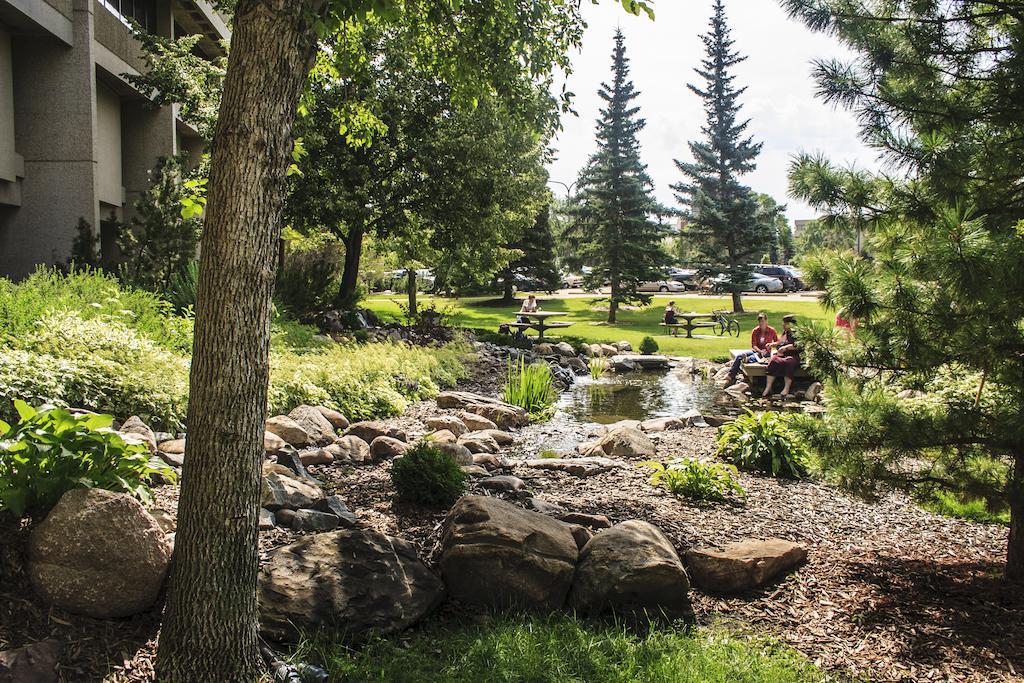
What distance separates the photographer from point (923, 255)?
3742 mm

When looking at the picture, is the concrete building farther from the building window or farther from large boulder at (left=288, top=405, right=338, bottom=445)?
large boulder at (left=288, top=405, right=338, bottom=445)

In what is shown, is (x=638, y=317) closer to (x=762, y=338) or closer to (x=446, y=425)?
(x=762, y=338)

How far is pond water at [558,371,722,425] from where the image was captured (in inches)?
456

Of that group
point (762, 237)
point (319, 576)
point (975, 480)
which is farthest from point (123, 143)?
point (762, 237)

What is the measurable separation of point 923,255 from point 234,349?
3338 mm

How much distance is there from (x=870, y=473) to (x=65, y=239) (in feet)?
47.3

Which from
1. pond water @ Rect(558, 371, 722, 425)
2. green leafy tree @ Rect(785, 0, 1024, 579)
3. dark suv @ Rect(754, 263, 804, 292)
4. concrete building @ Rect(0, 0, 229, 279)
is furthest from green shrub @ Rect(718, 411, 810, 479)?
dark suv @ Rect(754, 263, 804, 292)

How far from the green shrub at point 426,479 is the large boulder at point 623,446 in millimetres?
2829

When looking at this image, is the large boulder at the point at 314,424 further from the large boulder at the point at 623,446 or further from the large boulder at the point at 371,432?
the large boulder at the point at 623,446

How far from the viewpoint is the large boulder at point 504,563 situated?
384 centimetres

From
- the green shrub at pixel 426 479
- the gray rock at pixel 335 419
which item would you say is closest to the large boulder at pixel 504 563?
the green shrub at pixel 426 479

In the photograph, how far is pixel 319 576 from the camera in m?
3.56

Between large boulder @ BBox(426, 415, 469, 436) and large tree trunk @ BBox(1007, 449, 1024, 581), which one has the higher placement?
large tree trunk @ BBox(1007, 449, 1024, 581)

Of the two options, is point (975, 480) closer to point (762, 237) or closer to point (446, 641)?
point (446, 641)
